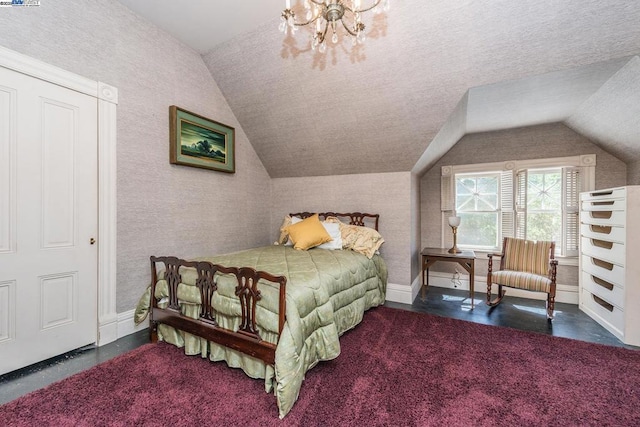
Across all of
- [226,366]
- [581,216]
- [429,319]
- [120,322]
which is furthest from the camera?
[581,216]

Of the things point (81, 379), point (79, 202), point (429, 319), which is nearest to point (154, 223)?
point (79, 202)

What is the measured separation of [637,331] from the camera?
2352 millimetres

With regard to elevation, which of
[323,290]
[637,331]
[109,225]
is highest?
[109,225]

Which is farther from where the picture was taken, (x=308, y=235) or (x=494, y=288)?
(x=494, y=288)

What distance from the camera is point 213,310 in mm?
2045

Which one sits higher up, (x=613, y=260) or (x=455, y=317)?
(x=613, y=260)

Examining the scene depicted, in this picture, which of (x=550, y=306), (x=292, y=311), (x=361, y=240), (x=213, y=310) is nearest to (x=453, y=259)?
(x=550, y=306)

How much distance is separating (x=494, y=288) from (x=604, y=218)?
58.1 inches

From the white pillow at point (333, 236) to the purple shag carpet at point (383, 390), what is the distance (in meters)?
1.16

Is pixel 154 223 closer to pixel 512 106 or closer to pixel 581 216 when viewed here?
pixel 512 106

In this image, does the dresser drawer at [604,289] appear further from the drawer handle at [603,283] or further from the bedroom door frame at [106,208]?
the bedroom door frame at [106,208]

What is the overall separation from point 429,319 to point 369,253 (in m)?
0.91

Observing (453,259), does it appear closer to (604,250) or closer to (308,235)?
(604,250)

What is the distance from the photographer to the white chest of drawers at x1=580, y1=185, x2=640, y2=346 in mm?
2373
